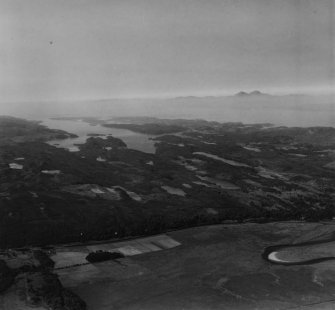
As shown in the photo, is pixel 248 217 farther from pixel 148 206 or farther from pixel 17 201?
pixel 17 201

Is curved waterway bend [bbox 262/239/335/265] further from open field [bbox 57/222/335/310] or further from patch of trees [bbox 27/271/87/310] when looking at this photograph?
patch of trees [bbox 27/271/87/310]

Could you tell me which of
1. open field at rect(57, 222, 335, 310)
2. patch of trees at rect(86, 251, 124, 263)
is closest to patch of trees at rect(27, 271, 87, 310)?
open field at rect(57, 222, 335, 310)

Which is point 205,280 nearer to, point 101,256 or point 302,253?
point 101,256

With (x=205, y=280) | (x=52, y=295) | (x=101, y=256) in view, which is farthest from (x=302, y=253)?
(x=52, y=295)

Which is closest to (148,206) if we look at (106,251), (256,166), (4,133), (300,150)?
(106,251)

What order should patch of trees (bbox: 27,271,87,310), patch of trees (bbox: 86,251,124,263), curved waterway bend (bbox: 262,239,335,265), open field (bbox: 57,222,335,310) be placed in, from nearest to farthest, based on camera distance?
patch of trees (bbox: 27,271,87,310) < open field (bbox: 57,222,335,310) < patch of trees (bbox: 86,251,124,263) < curved waterway bend (bbox: 262,239,335,265)

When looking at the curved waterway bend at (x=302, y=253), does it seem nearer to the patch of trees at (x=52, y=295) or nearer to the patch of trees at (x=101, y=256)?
the patch of trees at (x=101, y=256)
